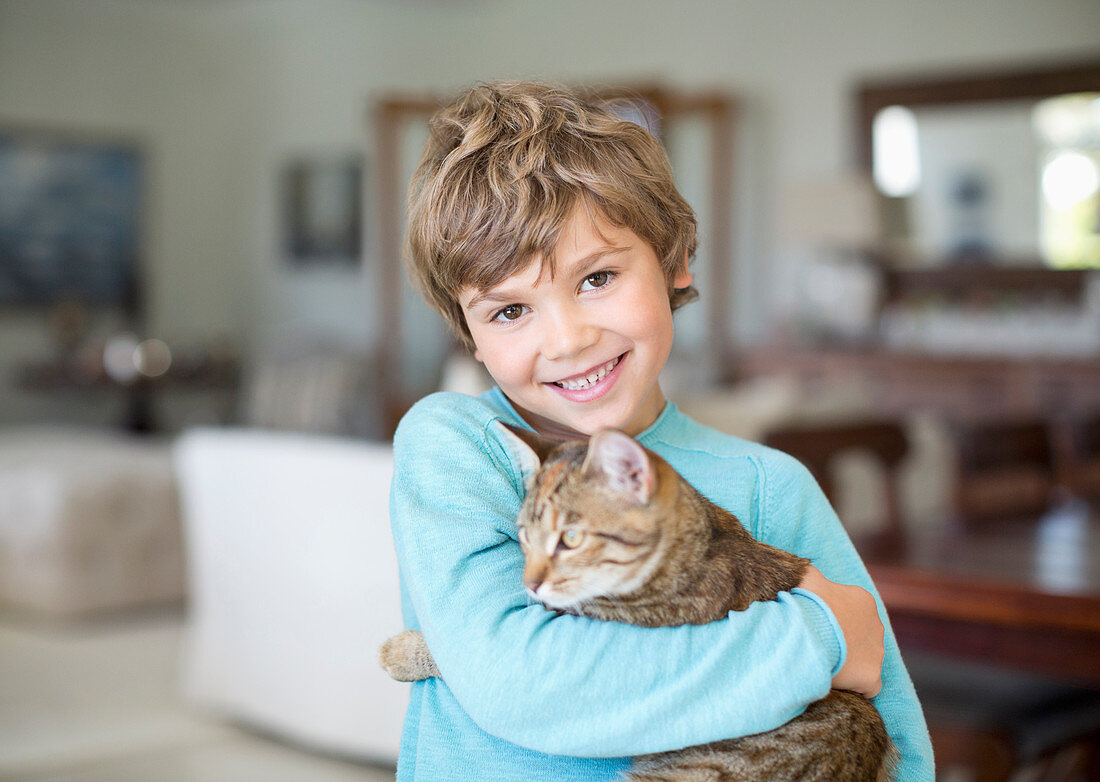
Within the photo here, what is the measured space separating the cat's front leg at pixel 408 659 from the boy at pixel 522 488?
0.06 feet

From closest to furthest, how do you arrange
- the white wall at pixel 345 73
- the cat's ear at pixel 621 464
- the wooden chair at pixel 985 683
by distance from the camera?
the cat's ear at pixel 621 464
the wooden chair at pixel 985 683
the white wall at pixel 345 73

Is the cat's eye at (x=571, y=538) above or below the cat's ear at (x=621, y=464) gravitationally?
below

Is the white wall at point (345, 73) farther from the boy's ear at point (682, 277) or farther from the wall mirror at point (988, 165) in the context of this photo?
the boy's ear at point (682, 277)

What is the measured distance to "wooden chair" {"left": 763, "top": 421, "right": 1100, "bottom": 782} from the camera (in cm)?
202

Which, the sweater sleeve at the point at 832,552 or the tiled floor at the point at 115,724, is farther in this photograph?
the tiled floor at the point at 115,724

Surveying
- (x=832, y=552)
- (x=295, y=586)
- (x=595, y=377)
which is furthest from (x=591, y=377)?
(x=295, y=586)

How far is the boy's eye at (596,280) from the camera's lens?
0.80m

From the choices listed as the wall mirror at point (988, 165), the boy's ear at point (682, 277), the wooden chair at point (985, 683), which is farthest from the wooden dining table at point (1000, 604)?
the wall mirror at point (988, 165)

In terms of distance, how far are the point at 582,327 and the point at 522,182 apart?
117 mm

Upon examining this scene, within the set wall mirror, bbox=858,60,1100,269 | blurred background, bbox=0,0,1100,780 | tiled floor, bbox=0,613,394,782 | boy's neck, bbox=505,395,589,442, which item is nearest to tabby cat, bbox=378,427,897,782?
boy's neck, bbox=505,395,589,442

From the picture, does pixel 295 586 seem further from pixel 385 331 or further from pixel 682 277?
pixel 385 331

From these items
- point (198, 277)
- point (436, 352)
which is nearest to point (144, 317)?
point (198, 277)

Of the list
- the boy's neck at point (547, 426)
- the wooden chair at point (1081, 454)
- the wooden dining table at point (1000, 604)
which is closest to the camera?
the boy's neck at point (547, 426)

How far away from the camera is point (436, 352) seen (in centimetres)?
696
